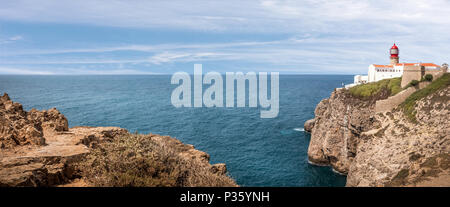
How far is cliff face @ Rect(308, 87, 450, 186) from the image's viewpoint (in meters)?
28.3

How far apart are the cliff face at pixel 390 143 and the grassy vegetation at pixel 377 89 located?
1543 mm

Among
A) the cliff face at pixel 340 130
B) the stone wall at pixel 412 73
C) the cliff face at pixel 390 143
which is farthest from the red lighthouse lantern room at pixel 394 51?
the cliff face at pixel 390 143

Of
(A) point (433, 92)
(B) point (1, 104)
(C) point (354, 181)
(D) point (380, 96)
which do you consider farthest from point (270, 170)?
(B) point (1, 104)

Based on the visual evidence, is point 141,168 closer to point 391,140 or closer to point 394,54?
point 391,140

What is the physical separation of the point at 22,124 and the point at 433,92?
45412 mm

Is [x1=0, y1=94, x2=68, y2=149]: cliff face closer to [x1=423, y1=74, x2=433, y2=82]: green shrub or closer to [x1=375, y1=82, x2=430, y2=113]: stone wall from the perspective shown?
[x1=375, y1=82, x2=430, y2=113]: stone wall

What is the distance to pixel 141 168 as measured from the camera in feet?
34.5

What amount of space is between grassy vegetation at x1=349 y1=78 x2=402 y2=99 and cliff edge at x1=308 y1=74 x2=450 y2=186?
97 cm

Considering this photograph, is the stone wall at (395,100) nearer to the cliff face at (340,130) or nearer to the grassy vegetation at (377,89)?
the cliff face at (340,130)

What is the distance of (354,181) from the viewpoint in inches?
1496

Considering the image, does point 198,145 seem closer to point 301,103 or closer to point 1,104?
point 1,104

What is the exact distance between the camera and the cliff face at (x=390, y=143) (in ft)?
92.9

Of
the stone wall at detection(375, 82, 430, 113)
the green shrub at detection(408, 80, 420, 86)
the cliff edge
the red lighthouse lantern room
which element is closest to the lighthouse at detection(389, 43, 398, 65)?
the red lighthouse lantern room
